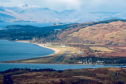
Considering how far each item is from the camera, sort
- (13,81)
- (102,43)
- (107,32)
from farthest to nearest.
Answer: (107,32)
(102,43)
(13,81)

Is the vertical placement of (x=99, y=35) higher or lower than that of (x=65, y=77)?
higher

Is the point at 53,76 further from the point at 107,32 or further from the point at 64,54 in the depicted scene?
the point at 107,32

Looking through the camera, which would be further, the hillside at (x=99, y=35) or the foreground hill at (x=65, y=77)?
the hillside at (x=99, y=35)

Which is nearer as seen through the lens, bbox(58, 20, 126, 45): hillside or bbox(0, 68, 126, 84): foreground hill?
bbox(0, 68, 126, 84): foreground hill

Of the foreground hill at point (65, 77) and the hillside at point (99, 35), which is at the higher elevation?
the hillside at point (99, 35)

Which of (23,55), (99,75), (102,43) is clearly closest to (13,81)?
(99,75)
